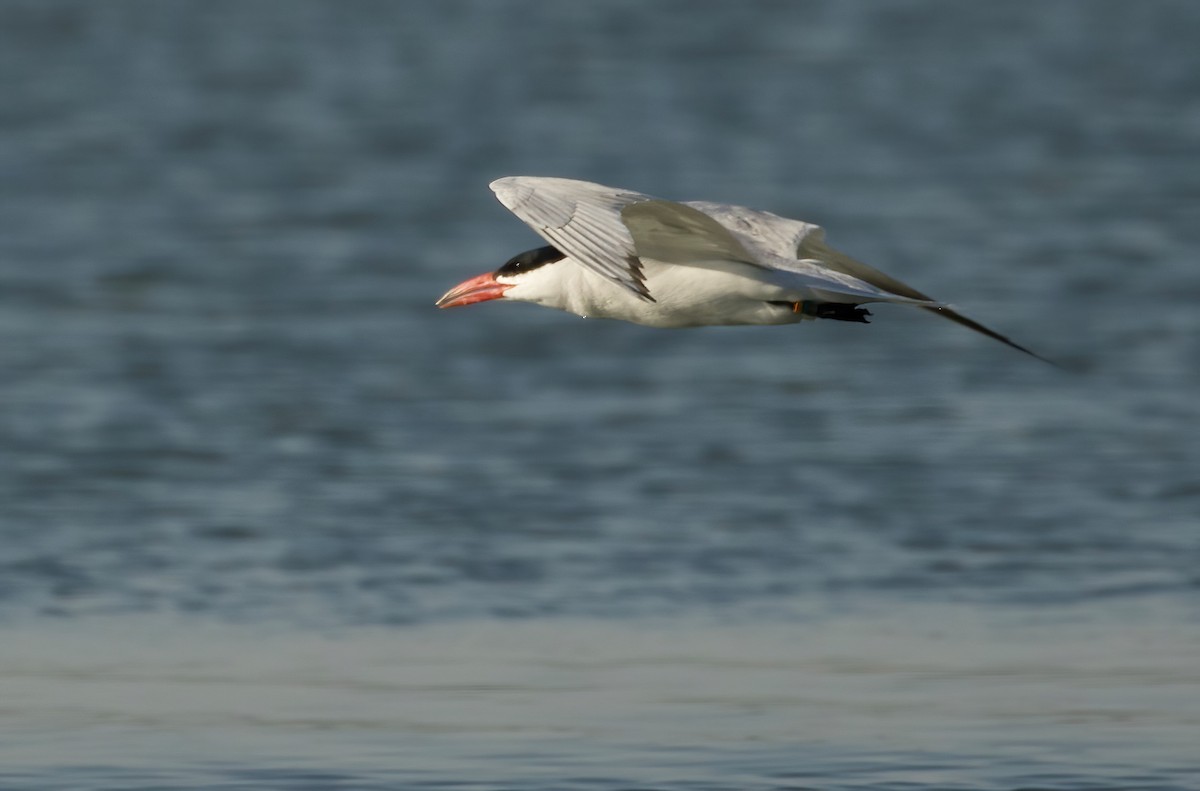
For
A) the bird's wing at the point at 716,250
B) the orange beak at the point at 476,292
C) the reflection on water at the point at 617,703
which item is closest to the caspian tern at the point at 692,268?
the bird's wing at the point at 716,250

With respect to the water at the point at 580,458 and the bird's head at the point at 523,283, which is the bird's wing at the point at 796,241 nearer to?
the bird's head at the point at 523,283

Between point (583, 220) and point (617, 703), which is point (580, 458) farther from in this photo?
point (583, 220)

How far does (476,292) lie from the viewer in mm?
8844

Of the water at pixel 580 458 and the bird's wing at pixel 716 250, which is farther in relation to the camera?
the water at pixel 580 458

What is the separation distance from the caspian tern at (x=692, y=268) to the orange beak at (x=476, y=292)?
14 cm

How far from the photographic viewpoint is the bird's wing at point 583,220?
279 inches

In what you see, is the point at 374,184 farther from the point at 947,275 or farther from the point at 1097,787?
the point at 1097,787

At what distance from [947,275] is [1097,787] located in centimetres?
942

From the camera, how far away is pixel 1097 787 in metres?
8.41

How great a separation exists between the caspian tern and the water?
5.40 ft

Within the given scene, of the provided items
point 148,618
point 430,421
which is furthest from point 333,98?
point 148,618

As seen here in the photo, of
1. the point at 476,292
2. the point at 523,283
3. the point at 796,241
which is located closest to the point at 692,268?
the point at 796,241

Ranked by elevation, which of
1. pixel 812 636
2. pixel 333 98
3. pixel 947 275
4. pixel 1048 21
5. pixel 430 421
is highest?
pixel 1048 21

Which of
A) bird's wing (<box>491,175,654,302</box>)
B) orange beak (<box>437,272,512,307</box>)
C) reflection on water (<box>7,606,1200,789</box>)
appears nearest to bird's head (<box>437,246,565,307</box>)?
orange beak (<box>437,272,512,307</box>)
